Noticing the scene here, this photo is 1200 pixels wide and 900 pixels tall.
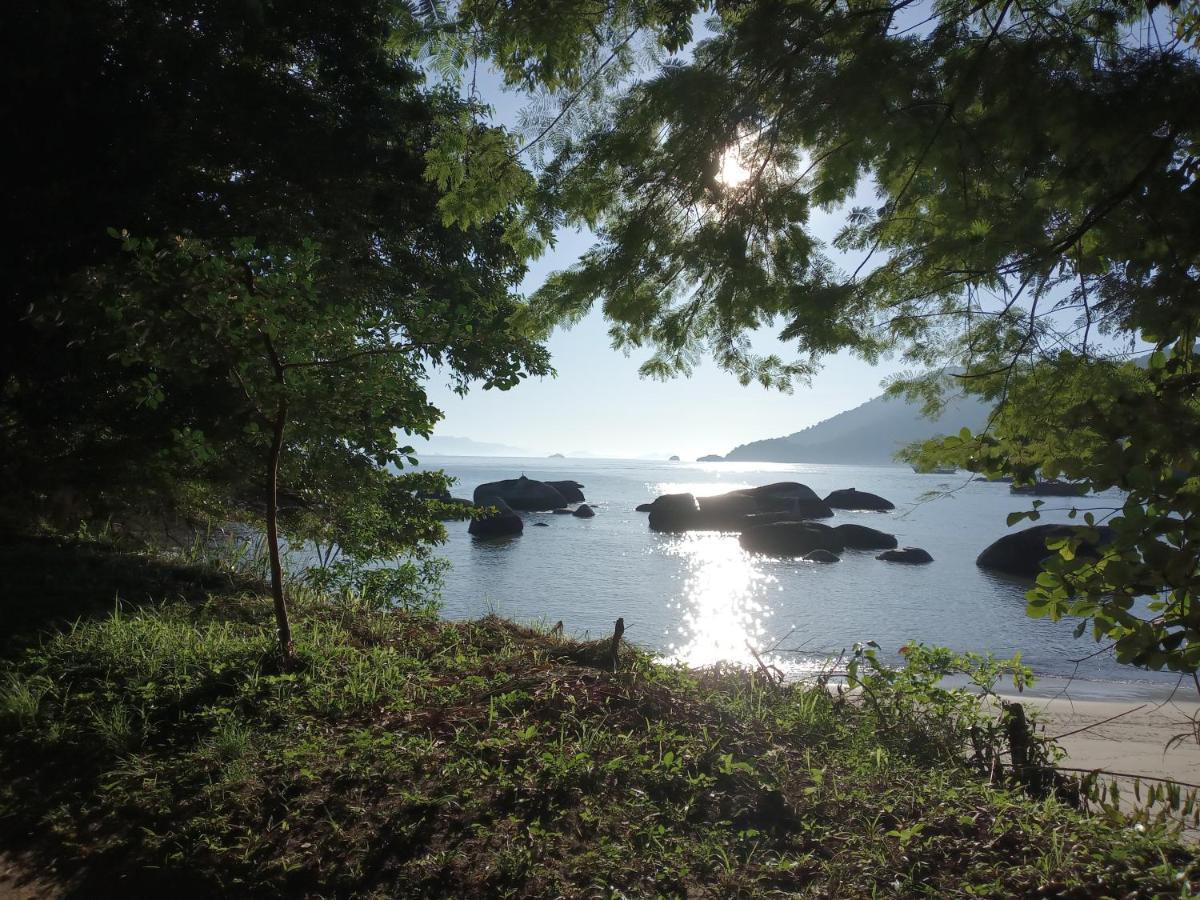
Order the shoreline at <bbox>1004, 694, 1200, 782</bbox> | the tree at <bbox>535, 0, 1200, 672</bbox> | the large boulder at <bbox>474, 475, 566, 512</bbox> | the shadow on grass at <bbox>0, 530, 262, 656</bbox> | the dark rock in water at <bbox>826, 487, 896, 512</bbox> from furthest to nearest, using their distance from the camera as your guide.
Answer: the dark rock in water at <bbox>826, 487, 896, 512</bbox>
the large boulder at <bbox>474, 475, 566, 512</bbox>
the shadow on grass at <bbox>0, 530, 262, 656</bbox>
the shoreline at <bbox>1004, 694, 1200, 782</bbox>
the tree at <bbox>535, 0, 1200, 672</bbox>

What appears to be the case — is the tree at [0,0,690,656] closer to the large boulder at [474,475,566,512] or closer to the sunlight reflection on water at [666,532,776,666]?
the sunlight reflection on water at [666,532,776,666]

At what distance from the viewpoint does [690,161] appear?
3631 mm

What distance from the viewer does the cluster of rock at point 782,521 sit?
26453 mm

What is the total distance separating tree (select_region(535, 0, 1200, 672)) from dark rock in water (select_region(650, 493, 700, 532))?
31.2 metres

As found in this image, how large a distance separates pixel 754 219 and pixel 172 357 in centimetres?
385

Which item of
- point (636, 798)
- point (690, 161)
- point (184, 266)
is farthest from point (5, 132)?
point (636, 798)

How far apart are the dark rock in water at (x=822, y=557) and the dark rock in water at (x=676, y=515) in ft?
34.5

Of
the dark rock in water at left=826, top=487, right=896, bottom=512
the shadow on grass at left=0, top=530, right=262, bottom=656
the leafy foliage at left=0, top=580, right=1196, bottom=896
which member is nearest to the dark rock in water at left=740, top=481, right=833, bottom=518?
the dark rock in water at left=826, top=487, right=896, bottom=512

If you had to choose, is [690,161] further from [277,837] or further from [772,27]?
[277,837]

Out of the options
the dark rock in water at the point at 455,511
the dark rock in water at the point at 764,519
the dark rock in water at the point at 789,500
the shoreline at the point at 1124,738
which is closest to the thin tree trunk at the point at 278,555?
the dark rock in water at the point at 455,511

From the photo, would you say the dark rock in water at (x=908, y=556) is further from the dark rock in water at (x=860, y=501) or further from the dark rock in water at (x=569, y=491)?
the dark rock in water at (x=569, y=491)

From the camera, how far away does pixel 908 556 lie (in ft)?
78.4

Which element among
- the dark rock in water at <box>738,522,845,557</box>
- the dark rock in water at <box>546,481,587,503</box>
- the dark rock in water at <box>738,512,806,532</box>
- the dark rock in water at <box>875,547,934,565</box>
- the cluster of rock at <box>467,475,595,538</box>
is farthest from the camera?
the dark rock in water at <box>546,481,587,503</box>

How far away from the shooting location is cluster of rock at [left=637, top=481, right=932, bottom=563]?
2645 cm
